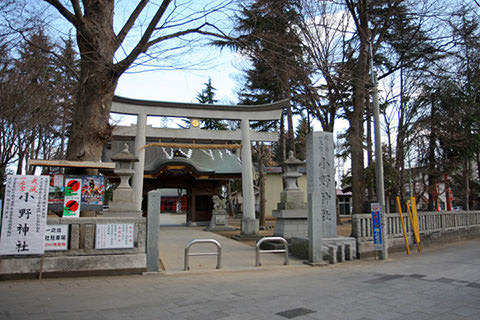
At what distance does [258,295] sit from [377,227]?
548cm

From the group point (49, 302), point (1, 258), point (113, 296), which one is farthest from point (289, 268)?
point (1, 258)

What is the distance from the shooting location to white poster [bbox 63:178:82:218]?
7.50 m

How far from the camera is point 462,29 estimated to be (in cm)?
1156

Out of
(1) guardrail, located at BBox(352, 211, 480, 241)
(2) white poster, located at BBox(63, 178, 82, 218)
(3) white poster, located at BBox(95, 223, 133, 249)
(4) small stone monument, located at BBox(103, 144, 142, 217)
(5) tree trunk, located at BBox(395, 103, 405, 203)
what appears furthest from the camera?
(5) tree trunk, located at BBox(395, 103, 405, 203)

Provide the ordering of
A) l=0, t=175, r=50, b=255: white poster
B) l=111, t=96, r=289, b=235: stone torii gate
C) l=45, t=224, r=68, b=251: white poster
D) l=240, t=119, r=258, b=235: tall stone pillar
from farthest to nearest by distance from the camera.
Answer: l=111, t=96, r=289, b=235: stone torii gate, l=240, t=119, r=258, b=235: tall stone pillar, l=45, t=224, r=68, b=251: white poster, l=0, t=175, r=50, b=255: white poster

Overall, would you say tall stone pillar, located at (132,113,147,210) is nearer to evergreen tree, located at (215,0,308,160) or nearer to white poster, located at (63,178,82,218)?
evergreen tree, located at (215,0,308,160)

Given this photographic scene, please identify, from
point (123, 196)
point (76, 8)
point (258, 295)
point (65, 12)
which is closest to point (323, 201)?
point (258, 295)

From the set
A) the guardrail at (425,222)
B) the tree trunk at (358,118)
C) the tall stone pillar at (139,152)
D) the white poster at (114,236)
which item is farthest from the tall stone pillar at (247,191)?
the white poster at (114,236)

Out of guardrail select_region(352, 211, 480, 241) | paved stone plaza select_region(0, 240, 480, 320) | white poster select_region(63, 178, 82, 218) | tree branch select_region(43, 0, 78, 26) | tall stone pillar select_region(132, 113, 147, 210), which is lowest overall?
paved stone plaza select_region(0, 240, 480, 320)

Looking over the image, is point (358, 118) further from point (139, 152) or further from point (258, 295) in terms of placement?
point (139, 152)

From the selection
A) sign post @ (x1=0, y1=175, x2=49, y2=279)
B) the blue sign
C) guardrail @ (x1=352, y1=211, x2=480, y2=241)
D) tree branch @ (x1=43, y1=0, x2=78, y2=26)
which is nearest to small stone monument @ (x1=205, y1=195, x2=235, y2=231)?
guardrail @ (x1=352, y1=211, x2=480, y2=241)

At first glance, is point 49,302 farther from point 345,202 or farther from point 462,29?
point 345,202

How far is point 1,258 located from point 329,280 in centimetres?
668

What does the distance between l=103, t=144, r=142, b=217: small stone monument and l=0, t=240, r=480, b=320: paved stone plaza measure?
637cm
